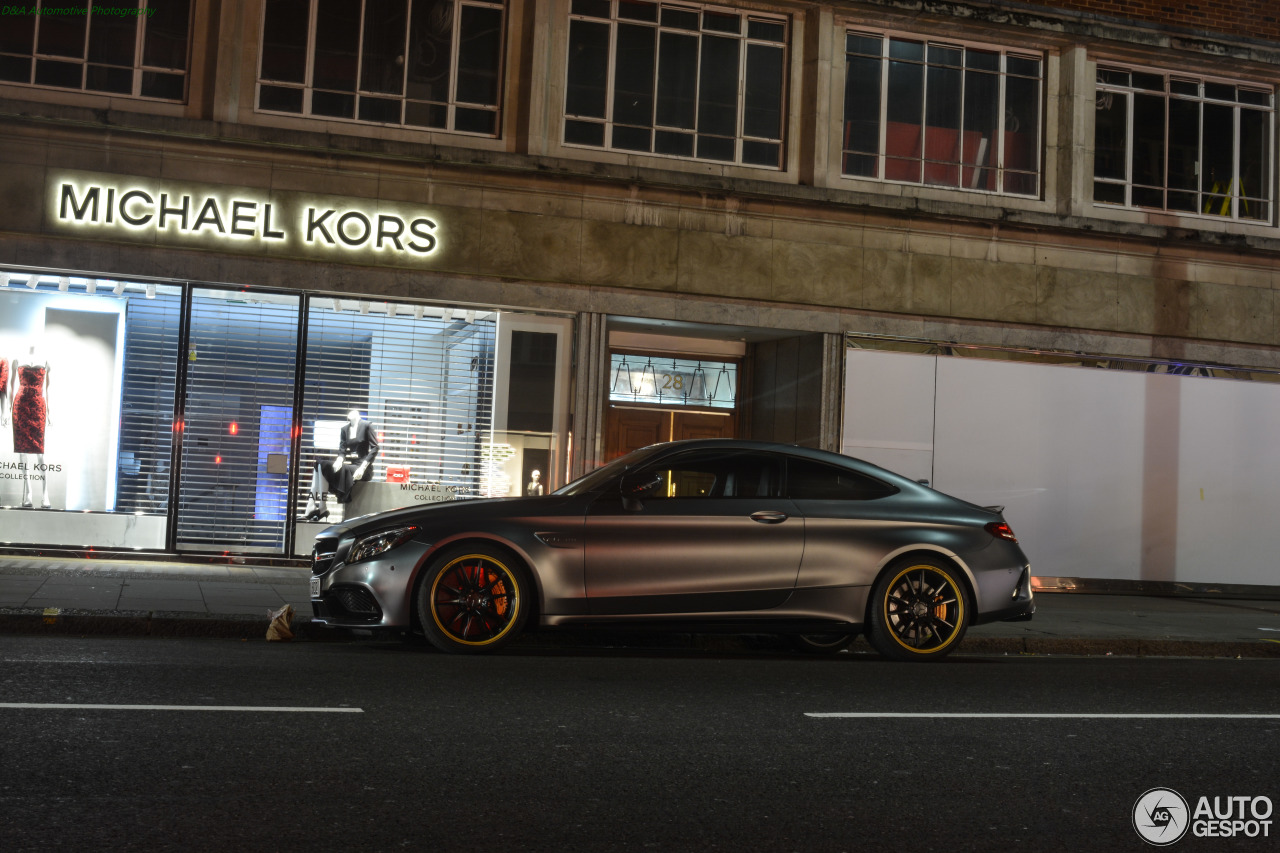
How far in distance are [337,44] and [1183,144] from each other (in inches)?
448

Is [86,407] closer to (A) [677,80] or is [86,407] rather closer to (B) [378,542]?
(B) [378,542]

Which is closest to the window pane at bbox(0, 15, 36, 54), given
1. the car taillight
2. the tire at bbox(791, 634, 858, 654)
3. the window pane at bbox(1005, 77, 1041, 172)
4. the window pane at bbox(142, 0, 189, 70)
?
the window pane at bbox(142, 0, 189, 70)

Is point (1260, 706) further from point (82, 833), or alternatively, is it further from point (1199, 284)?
point (1199, 284)

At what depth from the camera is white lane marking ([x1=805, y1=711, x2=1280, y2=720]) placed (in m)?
6.61

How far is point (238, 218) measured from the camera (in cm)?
1461

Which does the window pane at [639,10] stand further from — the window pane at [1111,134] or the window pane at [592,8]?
the window pane at [1111,134]

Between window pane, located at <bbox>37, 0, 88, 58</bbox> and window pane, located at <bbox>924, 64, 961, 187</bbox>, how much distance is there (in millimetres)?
10319

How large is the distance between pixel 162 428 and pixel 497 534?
7.51 meters

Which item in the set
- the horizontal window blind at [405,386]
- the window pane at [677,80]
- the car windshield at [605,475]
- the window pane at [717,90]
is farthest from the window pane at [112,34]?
the car windshield at [605,475]

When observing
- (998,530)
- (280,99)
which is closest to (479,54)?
(280,99)

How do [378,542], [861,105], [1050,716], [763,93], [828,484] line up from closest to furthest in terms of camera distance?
[1050,716], [378,542], [828,484], [763,93], [861,105]

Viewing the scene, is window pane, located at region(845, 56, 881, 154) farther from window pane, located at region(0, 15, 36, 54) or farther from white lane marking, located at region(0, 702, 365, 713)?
white lane marking, located at region(0, 702, 365, 713)

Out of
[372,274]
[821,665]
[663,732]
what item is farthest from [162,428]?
[663,732]

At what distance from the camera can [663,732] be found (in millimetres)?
5934
